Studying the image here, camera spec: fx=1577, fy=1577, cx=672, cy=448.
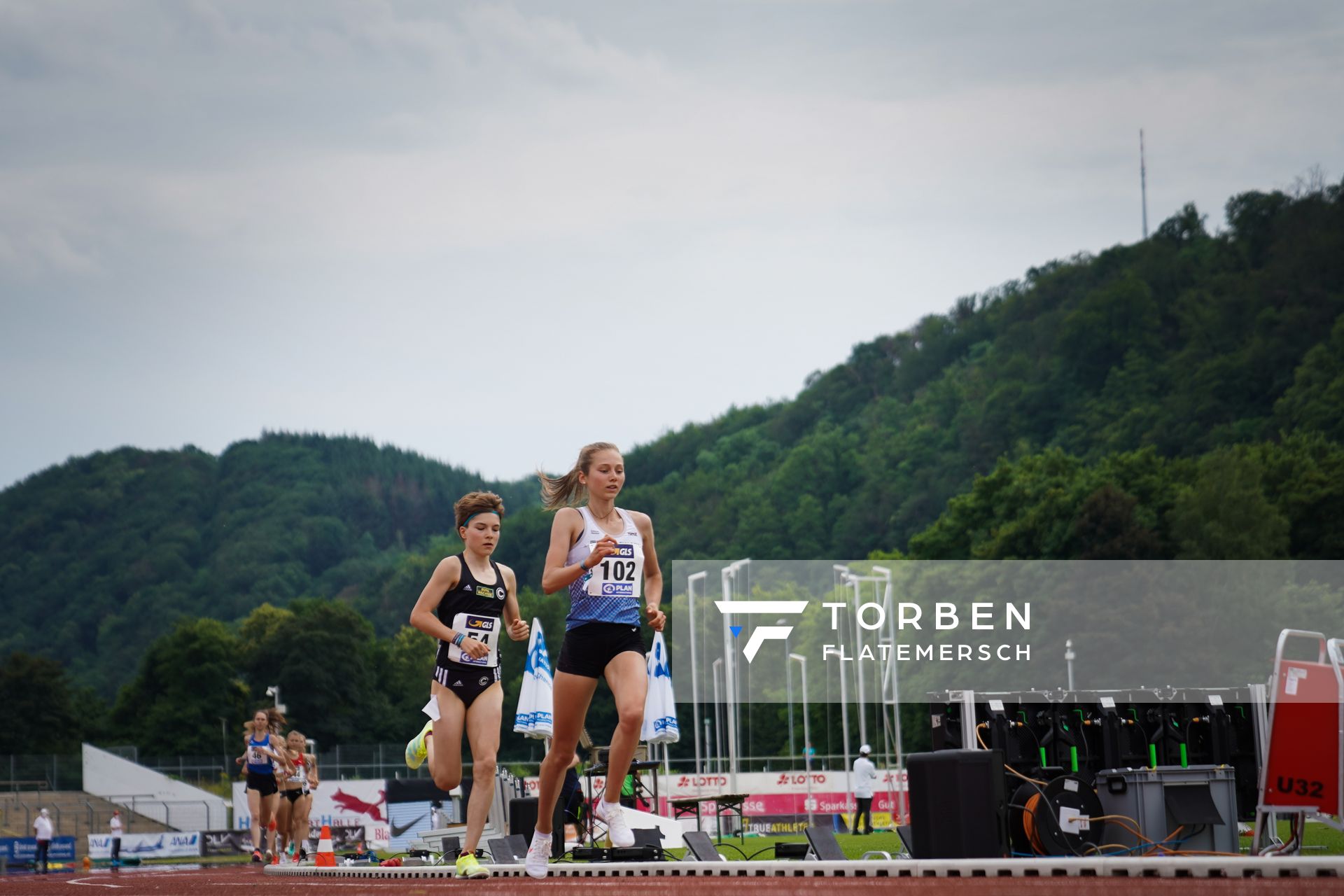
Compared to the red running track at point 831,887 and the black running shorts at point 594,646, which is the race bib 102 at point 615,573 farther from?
the red running track at point 831,887

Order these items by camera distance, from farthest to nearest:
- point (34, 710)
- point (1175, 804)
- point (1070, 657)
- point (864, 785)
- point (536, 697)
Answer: point (34, 710)
point (1070, 657)
point (864, 785)
point (536, 697)
point (1175, 804)

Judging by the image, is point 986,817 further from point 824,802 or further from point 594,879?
point 824,802

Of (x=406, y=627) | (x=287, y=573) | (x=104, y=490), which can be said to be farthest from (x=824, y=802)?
(x=104, y=490)

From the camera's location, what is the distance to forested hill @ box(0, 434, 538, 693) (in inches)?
Answer: 5477

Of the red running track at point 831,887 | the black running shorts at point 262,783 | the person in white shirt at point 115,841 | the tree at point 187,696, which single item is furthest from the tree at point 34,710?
the red running track at point 831,887

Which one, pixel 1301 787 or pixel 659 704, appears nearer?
pixel 1301 787

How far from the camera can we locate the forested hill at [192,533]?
456 feet

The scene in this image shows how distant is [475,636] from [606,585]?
1.52 metres

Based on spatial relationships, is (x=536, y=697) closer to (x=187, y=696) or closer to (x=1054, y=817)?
(x=1054, y=817)

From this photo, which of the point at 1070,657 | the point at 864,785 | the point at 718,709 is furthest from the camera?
the point at 1070,657

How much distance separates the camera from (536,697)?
22297mm

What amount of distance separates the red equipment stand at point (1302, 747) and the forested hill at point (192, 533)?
128147 mm

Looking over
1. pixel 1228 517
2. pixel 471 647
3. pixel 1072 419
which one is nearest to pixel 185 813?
pixel 1228 517

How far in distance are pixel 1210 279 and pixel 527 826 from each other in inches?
3430
